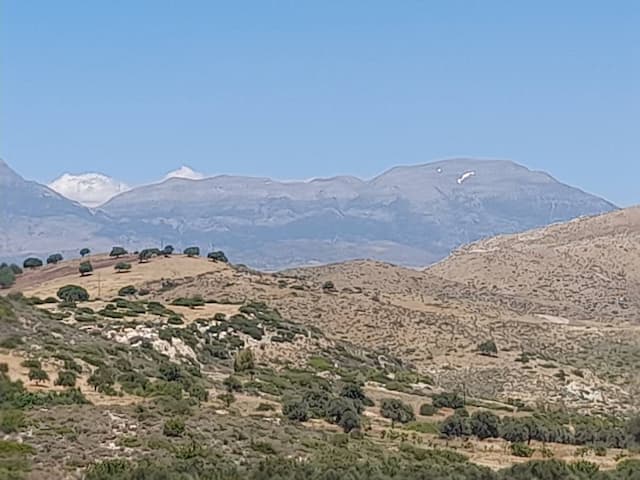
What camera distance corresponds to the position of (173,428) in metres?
35.3

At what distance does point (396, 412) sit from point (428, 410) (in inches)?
146

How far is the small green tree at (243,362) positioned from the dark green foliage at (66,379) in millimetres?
17668

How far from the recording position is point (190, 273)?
11056cm

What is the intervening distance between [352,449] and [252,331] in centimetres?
3499

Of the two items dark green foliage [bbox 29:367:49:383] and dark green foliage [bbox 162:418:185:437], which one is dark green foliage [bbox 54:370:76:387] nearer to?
dark green foliage [bbox 29:367:49:383]

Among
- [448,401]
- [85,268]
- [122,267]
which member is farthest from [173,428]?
[85,268]

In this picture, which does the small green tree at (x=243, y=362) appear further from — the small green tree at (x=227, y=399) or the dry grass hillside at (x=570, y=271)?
the dry grass hillside at (x=570, y=271)

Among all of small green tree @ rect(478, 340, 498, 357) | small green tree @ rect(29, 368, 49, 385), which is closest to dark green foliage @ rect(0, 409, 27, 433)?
small green tree @ rect(29, 368, 49, 385)

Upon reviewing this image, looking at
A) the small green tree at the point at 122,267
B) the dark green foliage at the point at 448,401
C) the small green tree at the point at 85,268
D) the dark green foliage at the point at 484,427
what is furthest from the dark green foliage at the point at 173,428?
the small green tree at the point at 85,268

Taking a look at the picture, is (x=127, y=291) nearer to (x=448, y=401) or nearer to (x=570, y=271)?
(x=448, y=401)

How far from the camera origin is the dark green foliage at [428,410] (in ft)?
178

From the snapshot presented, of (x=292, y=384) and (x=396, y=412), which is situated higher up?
(x=292, y=384)

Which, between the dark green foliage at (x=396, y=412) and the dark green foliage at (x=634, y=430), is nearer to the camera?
the dark green foliage at (x=634, y=430)

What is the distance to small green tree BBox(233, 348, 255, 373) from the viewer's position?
6106 centimetres
